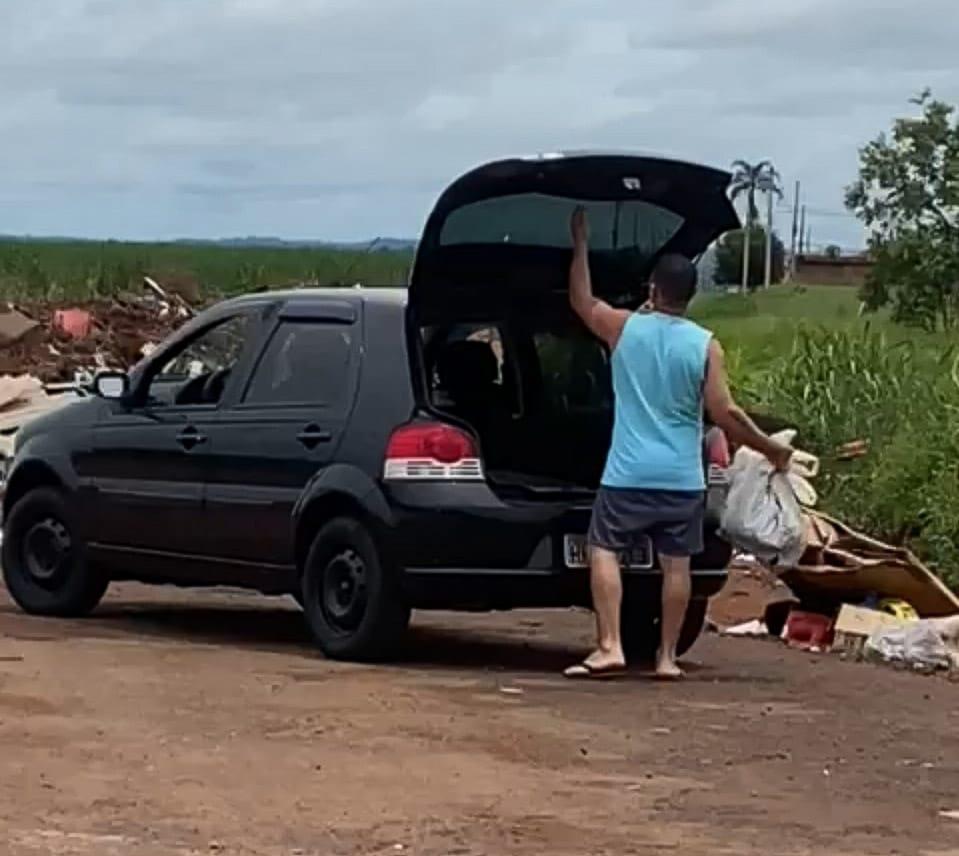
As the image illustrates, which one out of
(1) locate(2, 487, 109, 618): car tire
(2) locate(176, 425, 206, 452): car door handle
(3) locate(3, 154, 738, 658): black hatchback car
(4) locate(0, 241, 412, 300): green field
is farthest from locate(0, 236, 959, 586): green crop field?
(4) locate(0, 241, 412, 300): green field

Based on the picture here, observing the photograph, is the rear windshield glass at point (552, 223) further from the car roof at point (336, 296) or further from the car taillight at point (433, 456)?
the car taillight at point (433, 456)

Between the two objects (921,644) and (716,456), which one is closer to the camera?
(716,456)

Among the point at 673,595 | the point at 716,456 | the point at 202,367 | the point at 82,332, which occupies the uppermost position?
the point at 202,367

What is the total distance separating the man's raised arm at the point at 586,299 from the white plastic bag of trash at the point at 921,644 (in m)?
2.17

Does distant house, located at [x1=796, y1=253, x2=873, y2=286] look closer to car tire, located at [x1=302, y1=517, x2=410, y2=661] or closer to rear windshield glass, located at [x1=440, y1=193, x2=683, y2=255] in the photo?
rear windshield glass, located at [x1=440, y1=193, x2=683, y2=255]

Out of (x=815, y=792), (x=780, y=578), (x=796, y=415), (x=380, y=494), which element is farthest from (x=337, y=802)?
(x=796, y=415)

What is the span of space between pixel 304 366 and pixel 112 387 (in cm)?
147

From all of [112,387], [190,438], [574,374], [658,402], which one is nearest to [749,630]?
[574,374]

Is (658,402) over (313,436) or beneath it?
over

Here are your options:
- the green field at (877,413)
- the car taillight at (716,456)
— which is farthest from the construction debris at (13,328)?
the car taillight at (716,456)

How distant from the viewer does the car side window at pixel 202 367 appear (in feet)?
41.4

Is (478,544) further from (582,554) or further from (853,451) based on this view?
(853,451)

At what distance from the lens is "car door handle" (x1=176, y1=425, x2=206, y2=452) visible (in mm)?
12500

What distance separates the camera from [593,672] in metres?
11.4
